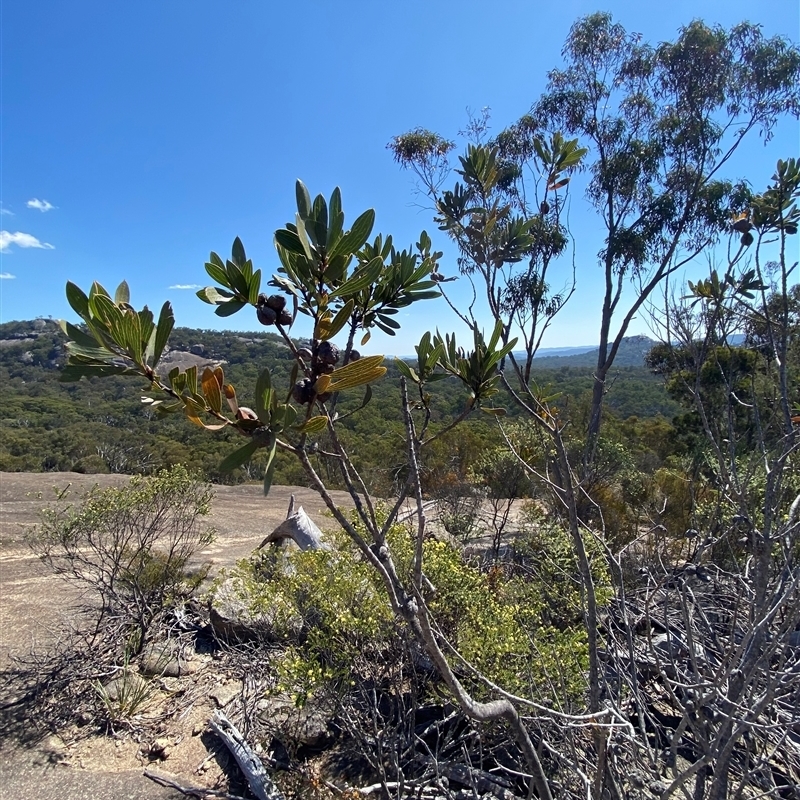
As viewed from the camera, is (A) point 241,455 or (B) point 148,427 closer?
(A) point 241,455

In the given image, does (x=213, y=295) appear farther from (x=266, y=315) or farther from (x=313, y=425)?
(x=313, y=425)

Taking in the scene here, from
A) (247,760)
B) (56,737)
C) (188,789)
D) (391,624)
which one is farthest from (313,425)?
(56,737)

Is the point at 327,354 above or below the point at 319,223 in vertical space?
below

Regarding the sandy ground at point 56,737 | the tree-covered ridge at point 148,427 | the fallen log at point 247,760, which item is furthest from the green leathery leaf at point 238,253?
the fallen log at point 247,760

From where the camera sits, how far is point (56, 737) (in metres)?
3.34

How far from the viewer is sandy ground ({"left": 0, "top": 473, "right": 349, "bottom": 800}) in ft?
9.56

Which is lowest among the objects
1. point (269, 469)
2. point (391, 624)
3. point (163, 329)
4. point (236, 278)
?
point (391, 624)

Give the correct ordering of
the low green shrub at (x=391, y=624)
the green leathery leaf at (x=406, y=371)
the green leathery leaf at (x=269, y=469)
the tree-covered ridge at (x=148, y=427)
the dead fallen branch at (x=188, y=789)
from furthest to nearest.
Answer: the tree-covered ridge at (x=148, y=427) → the dead fallen branch at (x=188, y=789) → the low green shrub at (x=391, y=624) → the green leathery leaf at (x=406, y=371) → the green leathery leaf at (x=269, y=469)

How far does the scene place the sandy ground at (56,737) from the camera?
115 inches

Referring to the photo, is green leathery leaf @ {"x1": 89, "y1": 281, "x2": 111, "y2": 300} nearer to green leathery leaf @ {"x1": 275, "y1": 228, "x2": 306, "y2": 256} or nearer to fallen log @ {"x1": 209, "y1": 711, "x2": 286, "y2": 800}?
green leathery leaf @ {"x1": 275, "y1": 228, "x2": 306, "y2": 256}

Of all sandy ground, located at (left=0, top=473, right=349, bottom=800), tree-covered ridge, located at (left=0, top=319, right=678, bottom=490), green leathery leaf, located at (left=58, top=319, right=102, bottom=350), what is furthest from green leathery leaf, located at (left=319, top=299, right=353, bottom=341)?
sandy ground, located at (left=0, top=473, right=349, bottom=800)

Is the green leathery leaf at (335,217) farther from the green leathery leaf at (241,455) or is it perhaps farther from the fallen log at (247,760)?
the fallen log at (247,760)

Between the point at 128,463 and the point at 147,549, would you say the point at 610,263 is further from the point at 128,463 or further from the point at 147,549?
the point at 128,463

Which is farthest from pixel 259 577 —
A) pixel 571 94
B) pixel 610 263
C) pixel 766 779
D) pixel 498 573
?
pixel 571 94
